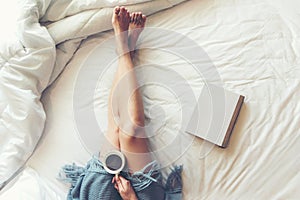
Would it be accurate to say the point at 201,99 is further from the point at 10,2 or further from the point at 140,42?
the point at 10,2

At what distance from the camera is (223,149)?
113 cm

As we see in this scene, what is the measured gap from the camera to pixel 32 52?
1277 millimetres

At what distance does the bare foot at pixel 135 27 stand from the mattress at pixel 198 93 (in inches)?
1.3

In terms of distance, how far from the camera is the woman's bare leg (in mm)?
1138

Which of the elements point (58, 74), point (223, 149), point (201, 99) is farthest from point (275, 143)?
point (58, 74)

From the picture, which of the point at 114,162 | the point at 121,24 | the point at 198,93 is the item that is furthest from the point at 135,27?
the point at 114,162

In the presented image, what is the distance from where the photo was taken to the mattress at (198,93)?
1103 millimetres

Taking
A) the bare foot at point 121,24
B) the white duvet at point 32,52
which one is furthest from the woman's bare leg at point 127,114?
the white duvet at point 32,52

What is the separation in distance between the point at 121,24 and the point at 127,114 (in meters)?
0.32

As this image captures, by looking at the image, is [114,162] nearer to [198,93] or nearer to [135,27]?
[198,93]

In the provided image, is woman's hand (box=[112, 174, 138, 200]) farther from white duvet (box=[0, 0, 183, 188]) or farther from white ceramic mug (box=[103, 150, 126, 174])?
white duvet (box=[0, 0, 183, 188])

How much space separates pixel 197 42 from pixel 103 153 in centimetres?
46

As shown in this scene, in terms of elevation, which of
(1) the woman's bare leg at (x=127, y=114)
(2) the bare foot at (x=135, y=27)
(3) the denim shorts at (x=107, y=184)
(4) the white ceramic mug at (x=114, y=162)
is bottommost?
(3) the denim shorts at (x=107, y=184)

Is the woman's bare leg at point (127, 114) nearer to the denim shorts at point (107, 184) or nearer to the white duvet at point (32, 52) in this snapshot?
the denim shorts at point (107, 184)
